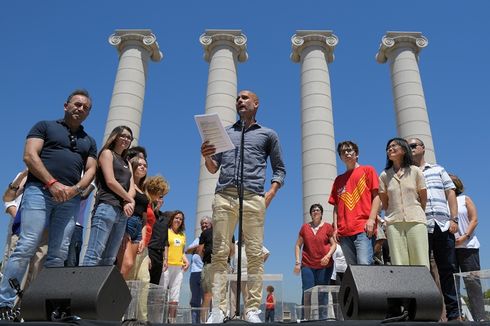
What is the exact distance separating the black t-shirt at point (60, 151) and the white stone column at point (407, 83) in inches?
830

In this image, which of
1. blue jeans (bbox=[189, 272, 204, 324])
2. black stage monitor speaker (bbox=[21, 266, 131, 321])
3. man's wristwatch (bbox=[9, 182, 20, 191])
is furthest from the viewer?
blue jeans (bbox=[189, 272, 204, 324])

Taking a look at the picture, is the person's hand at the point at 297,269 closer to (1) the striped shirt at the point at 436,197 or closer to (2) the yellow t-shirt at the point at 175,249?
(2) the yellow t-shirt at the point at 175,249

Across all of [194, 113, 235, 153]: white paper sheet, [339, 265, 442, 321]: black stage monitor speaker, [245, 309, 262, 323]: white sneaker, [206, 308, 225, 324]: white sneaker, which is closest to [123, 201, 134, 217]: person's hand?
[194, 113, 235, 153]: white paper sheet

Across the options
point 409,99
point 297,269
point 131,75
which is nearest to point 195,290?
point 297,269

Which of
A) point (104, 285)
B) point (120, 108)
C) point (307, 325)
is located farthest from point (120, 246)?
point (120, 108)

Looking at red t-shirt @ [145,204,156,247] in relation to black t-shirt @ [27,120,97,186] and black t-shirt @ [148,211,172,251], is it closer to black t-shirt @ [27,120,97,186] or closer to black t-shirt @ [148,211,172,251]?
black t-shirt @ [148,211,172,251]

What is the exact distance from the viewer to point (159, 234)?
9344 millimetres

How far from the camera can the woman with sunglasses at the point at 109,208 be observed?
21.7 feet

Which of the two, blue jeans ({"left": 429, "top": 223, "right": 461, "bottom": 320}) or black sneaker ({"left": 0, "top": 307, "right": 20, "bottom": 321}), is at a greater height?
blue jeans ({"left": 429, "top": 223, "right": 461, "bottom": 320})

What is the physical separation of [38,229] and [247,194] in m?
2.83

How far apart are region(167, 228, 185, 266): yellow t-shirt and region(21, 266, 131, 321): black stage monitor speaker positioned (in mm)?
6316

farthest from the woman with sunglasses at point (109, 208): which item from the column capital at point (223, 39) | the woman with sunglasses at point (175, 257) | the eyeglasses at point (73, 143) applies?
the column capital at point (223, 39)

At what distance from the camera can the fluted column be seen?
25.5 m

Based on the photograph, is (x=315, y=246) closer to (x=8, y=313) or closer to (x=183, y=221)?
(x=183, y=221)
